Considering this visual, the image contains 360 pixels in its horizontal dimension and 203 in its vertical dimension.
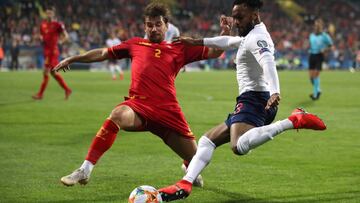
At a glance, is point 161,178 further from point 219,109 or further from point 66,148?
point 219,109

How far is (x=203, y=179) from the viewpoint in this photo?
924 cm

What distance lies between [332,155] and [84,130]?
5.52m

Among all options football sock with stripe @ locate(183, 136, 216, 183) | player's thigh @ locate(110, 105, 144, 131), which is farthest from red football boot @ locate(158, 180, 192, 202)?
player's thigh @ locate(110, 105, 144, 131)

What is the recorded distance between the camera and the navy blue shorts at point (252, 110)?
7.74 m

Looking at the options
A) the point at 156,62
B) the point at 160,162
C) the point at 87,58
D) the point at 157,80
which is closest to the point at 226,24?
the point at 156,62

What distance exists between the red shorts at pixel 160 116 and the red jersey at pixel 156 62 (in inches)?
3.5

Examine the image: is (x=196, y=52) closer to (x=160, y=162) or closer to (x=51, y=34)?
(x=160, y=162)

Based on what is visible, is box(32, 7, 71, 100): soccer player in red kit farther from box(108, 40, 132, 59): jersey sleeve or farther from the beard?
the beard

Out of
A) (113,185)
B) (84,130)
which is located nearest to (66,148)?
(84,130)

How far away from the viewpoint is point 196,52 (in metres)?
8.29

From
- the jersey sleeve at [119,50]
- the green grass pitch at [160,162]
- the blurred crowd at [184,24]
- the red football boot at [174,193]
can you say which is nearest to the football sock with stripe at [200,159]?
the red football boot at [174,193]

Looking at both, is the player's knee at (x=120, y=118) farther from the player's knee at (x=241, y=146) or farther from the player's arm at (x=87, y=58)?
the player's knee at (x=241, y=146)

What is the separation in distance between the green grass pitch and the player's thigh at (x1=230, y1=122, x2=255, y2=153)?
2.37ft

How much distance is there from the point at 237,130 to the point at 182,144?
868 mm
